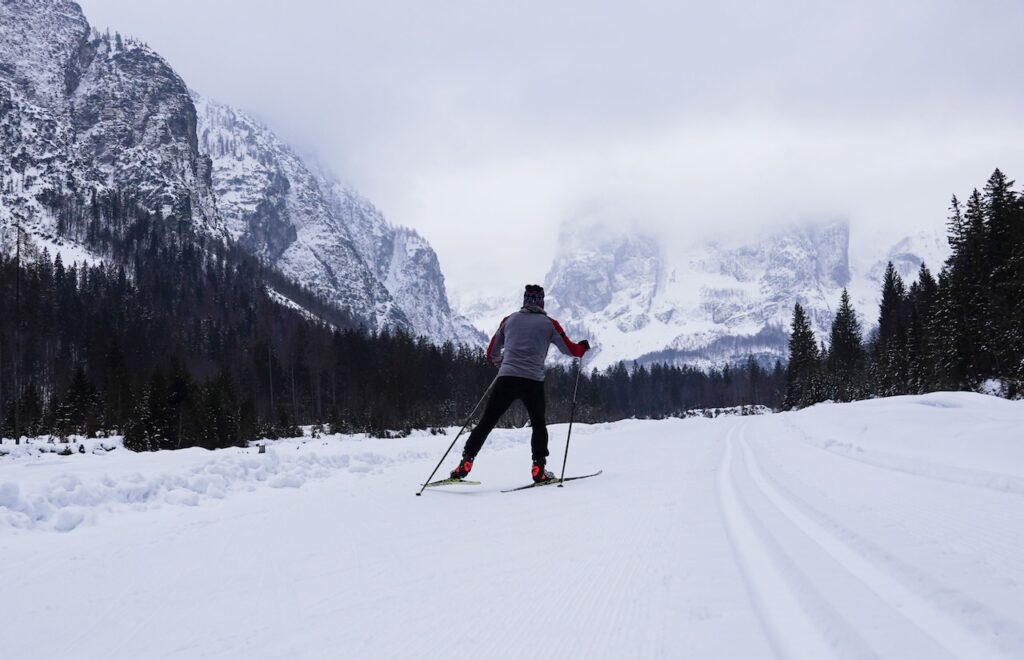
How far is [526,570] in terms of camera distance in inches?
99.6

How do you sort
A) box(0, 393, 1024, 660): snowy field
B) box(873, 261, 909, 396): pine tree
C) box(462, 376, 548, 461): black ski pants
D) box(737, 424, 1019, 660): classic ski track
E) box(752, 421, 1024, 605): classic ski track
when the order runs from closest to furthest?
1. box(737, 424, 1019, 660): classic ski track
2. box(0, 393, 1024, 660): snowy field
3. box(752, 421, 1024, 605): classic ski track
4. box(462, 376, 548, 461): black ski pants
5. box(873, 261, 909, 396): pine tree

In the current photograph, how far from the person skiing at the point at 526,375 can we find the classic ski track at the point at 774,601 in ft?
9.52

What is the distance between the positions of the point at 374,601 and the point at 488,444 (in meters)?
12.1

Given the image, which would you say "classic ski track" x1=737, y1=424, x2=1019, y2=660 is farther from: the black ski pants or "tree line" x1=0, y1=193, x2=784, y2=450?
"tree line" x1=0, y1=193, x2=784, y2=450

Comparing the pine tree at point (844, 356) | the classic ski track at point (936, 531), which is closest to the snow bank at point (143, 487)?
the classic ski track at point (936, 531)

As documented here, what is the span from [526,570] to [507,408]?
3404mm

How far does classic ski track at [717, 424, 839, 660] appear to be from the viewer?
1498 millimetres

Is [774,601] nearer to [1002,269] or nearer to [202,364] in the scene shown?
[1002,269]

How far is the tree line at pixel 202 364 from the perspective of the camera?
4141 cm

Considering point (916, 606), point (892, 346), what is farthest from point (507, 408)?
point (892, 346)

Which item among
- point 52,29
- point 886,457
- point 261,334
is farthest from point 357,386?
point 52,29

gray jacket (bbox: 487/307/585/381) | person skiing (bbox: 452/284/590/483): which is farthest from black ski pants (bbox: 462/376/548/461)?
gray jacket (bbox: 487/307/585/381)

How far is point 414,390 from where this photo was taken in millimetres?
72875

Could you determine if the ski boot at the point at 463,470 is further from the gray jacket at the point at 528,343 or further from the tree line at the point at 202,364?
the tree line at the point at 202,364
